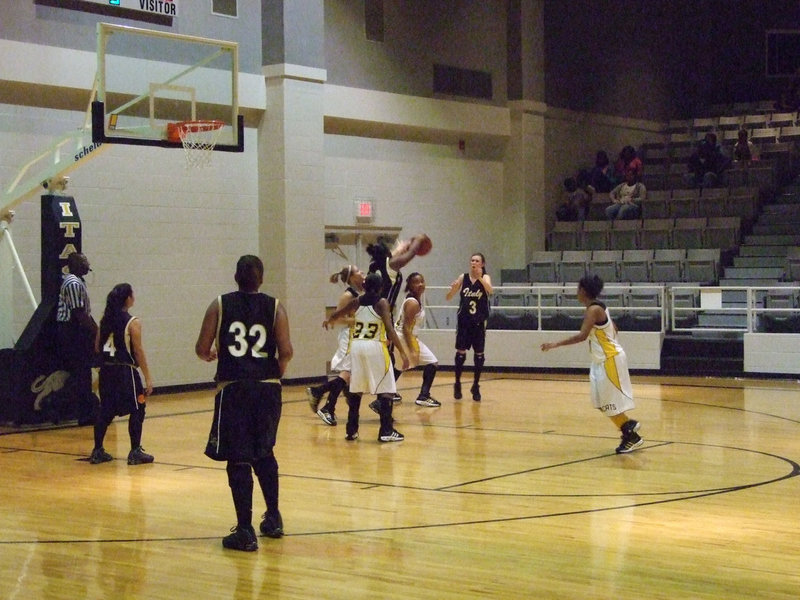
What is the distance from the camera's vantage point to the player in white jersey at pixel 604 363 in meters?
10.3

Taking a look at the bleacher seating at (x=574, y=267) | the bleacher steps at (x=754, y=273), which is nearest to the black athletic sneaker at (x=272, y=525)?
the bleacher seating at (x=574, y=267)

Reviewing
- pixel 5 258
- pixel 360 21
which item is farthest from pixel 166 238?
pixel 360 21

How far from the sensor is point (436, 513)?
7867 millimetres

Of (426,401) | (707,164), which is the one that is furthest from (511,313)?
(707,164)

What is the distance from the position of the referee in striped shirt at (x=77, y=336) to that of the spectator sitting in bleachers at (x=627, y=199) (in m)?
12.2

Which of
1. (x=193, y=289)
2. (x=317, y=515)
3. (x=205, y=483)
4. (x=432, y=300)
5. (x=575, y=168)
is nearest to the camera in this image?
(x=317, y=515)

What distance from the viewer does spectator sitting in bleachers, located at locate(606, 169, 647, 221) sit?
72.7ft

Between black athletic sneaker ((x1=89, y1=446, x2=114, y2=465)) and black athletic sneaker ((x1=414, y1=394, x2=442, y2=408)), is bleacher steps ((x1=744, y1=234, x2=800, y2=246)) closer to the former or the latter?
black athletic sneaker ((x1=414, y1=394, x2=442, y2=408))

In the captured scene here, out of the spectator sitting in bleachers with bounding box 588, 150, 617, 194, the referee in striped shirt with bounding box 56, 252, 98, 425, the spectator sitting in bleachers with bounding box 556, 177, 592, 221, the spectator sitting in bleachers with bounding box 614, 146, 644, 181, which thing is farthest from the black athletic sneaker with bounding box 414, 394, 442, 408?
the spectator sitting in bleachers with bounding box 588, 150, 617, 194

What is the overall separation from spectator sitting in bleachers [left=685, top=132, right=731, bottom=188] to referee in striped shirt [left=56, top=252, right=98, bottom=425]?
1406cm

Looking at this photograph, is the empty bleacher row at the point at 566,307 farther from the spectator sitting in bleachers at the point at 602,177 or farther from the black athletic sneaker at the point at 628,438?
the black athletic sneaker at the point at 628,438

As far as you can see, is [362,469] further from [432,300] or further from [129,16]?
[432,300]

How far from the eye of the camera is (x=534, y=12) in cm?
2291

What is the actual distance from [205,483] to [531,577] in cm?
384
